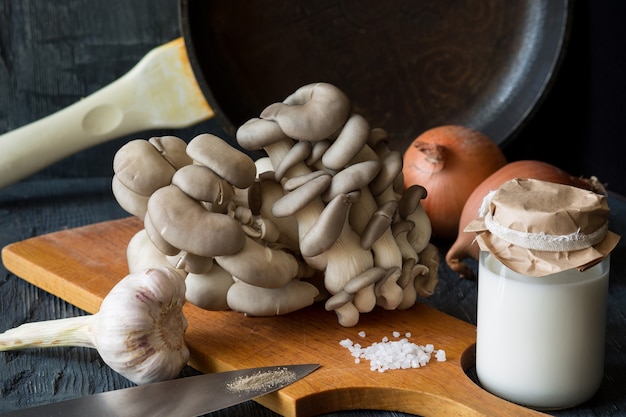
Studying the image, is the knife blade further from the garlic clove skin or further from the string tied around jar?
the string tied around jar

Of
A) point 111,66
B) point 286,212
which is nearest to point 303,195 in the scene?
point 286,212

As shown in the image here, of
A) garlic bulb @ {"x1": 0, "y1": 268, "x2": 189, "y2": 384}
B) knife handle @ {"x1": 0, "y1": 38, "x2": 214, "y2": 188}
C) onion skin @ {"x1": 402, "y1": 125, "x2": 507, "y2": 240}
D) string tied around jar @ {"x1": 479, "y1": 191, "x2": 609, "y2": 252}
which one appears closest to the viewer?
string tied around jar @ {"x1": 479, "y1": 191, "x2": 609, "y2": 252}

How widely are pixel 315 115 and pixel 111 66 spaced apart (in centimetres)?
99

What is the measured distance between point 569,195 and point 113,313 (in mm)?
534

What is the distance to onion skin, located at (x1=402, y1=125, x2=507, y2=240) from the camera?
4.85 ft

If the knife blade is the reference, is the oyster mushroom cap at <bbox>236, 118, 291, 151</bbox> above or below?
above

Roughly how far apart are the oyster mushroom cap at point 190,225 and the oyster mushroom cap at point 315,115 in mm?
145

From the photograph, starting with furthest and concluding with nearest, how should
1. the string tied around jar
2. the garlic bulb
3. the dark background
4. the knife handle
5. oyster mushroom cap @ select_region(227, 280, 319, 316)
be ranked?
the dark background, the knife handle, oyster mushroom cap @ select_region(227, 280, 319, 316), the garlic bulb, the string tied around jar

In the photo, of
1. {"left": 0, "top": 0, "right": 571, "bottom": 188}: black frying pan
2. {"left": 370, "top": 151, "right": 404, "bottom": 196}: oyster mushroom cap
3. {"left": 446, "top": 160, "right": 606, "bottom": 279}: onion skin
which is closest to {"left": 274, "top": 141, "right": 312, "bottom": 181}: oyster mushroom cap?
{"left": 370, "top": 151, "right": 404, "bottom": 196}: oyster mushroom cap

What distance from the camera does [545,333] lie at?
88 cm

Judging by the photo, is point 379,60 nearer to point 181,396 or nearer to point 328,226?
point 328,226

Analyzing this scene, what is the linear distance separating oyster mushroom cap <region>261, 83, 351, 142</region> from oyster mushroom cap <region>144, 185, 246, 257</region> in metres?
0.15

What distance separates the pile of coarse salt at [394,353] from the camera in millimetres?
981

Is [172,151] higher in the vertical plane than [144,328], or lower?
higher
